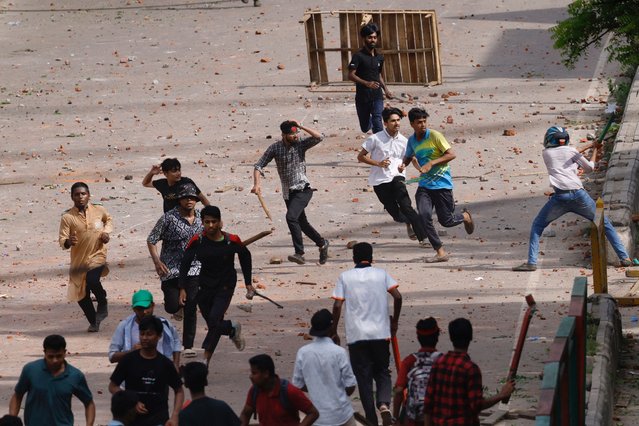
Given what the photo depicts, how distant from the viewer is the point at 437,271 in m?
14.7

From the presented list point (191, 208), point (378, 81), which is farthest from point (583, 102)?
point (191, 208)

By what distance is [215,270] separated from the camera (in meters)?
11.1

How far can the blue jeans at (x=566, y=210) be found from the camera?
14.1 metres

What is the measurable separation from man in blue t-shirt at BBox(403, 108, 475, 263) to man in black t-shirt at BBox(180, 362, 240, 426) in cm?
746

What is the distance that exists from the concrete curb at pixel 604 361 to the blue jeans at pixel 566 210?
6.44ft

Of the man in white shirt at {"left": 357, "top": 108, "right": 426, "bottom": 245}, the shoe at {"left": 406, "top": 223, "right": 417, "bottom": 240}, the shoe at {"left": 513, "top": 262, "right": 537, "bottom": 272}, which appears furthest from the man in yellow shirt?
the shoe at {"left": 513, "top": 262, "right": 537, "bottom": 272}

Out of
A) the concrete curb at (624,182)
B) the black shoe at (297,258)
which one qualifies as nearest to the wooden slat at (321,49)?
the concrete curb at (624,182)

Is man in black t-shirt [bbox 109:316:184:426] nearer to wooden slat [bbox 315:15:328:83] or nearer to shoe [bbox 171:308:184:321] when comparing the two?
shoe [bbox 171:308:184:321]

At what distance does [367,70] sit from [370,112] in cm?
58

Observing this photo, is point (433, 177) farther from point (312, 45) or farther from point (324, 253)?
point (312, 45)

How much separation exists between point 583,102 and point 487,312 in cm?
1010

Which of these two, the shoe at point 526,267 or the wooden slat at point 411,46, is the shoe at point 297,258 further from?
the wooden slat at point 411,46

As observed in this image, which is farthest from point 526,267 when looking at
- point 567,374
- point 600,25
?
point 567,374

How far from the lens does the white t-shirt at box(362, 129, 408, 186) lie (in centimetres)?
1497
